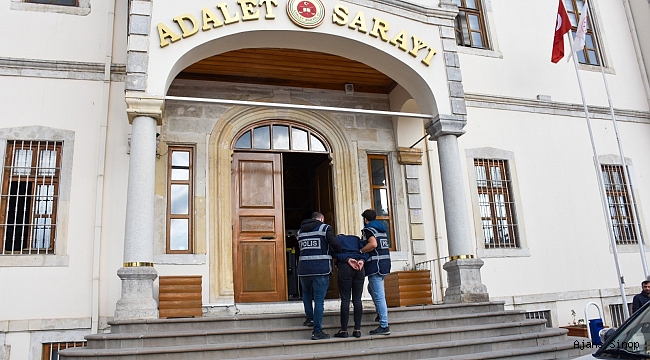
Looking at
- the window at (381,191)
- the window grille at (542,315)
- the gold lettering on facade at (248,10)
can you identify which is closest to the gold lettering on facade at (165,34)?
the gold lettering on facade at (248,10)

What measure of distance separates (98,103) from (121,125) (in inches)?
18.1

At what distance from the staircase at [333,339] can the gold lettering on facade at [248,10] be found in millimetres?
3800

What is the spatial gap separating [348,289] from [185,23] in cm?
390

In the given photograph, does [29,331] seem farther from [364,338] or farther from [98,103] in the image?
[364,338]

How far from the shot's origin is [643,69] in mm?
11977

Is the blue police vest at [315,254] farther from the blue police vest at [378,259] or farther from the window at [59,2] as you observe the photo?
the window at [59,2]

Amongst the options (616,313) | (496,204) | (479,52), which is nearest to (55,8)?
(479,52)

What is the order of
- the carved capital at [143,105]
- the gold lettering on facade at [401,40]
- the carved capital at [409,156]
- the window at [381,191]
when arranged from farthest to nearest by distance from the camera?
the carved capital at [409,156]
the window at [381,191]
the gold lettering on facade at [401,40]
the carved capital at [143,105]

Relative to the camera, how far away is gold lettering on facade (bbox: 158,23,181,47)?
22.8 ft

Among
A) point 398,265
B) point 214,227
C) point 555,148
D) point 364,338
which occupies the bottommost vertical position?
point 364,338

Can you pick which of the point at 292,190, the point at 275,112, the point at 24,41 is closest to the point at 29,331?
the point at 24,41

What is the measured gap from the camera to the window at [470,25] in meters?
10.8

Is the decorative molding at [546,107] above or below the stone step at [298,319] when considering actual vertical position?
above

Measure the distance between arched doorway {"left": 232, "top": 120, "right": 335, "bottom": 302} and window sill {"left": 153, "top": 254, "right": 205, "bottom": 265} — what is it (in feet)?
2.08
